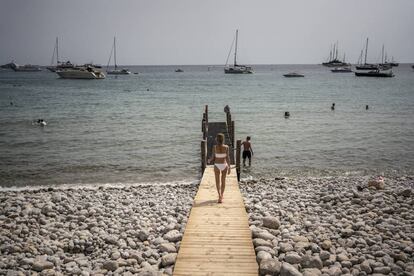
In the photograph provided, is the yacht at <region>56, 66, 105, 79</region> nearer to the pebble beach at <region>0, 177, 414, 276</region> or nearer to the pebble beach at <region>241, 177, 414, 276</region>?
the pebble beach at <region>0, 177, 414, 276</region>

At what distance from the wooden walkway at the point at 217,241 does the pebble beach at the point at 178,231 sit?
17.0 inches

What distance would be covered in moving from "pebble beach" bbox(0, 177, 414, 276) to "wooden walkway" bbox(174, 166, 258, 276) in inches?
17.0

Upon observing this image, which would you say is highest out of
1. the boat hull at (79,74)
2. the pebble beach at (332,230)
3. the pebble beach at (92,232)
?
the boat hull at (79,74)

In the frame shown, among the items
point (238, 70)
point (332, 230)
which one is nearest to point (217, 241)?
point (332, 230)

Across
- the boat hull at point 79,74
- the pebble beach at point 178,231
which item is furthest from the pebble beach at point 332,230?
the boat hull at point 79,74

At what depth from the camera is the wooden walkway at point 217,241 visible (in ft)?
A: 21.5

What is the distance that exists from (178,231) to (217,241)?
1.96m

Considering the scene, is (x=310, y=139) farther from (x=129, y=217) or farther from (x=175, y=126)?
(x=129, y=217)

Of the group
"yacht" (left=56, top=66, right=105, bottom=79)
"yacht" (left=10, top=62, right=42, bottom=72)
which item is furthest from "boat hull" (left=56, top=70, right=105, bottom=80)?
"yacht" (left=10, top=62, right=42, bottom=72)

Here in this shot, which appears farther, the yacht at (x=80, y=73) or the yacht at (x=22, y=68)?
the yacht at (x=22, y=68)

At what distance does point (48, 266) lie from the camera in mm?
7641

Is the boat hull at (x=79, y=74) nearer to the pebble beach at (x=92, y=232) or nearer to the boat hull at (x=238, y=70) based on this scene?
the boat hull at (x=238, y=70)

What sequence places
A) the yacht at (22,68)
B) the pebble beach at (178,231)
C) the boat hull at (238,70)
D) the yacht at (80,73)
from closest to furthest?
the pebble beach at (178,231), the yacht at (80,73), the boat hull at (238,70), the yacht at (22,68)

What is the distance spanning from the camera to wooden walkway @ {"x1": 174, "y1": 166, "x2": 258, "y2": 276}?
6.56 metres
